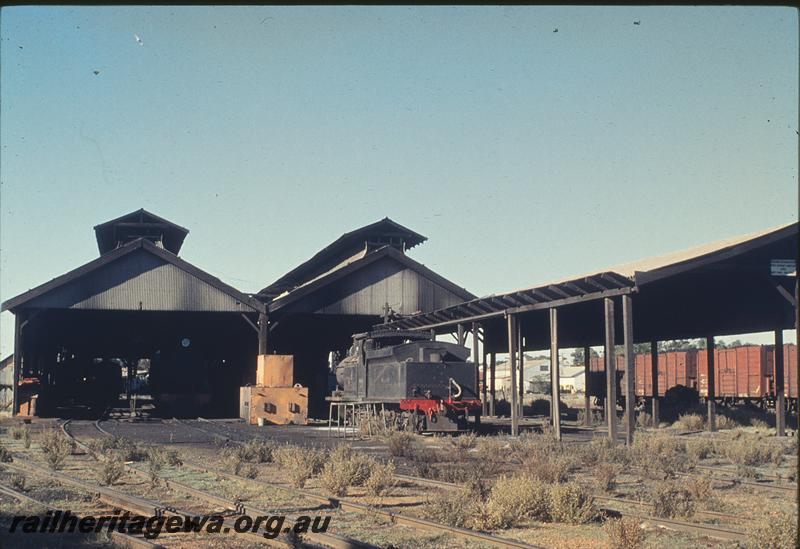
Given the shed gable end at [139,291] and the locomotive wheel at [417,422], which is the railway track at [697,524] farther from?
the shed gable end at [139,291]

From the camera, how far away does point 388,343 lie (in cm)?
2709

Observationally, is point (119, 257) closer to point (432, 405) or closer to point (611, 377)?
point (432, 405)

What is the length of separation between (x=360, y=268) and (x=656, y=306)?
14767 millimetres

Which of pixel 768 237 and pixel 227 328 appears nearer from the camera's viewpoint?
pixel 768 237

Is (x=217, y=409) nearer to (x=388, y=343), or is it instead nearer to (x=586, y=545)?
(x=388, y=343)

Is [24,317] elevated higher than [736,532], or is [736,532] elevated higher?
[24,317]

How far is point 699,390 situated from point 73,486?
132 ft

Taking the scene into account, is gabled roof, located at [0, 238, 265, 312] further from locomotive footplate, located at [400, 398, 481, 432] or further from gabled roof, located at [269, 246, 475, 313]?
locomotive footplate, located at [400, 398, 481, 432]

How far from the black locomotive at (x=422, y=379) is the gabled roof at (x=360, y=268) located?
1092cm

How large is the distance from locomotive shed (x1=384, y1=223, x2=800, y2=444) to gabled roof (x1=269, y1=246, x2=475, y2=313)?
2969 mm

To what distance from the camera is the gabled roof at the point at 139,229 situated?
5066 centimetres

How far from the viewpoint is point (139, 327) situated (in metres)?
44.2

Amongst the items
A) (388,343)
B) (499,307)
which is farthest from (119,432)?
(499,307)

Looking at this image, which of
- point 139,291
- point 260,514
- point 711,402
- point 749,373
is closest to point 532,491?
point 260,514
